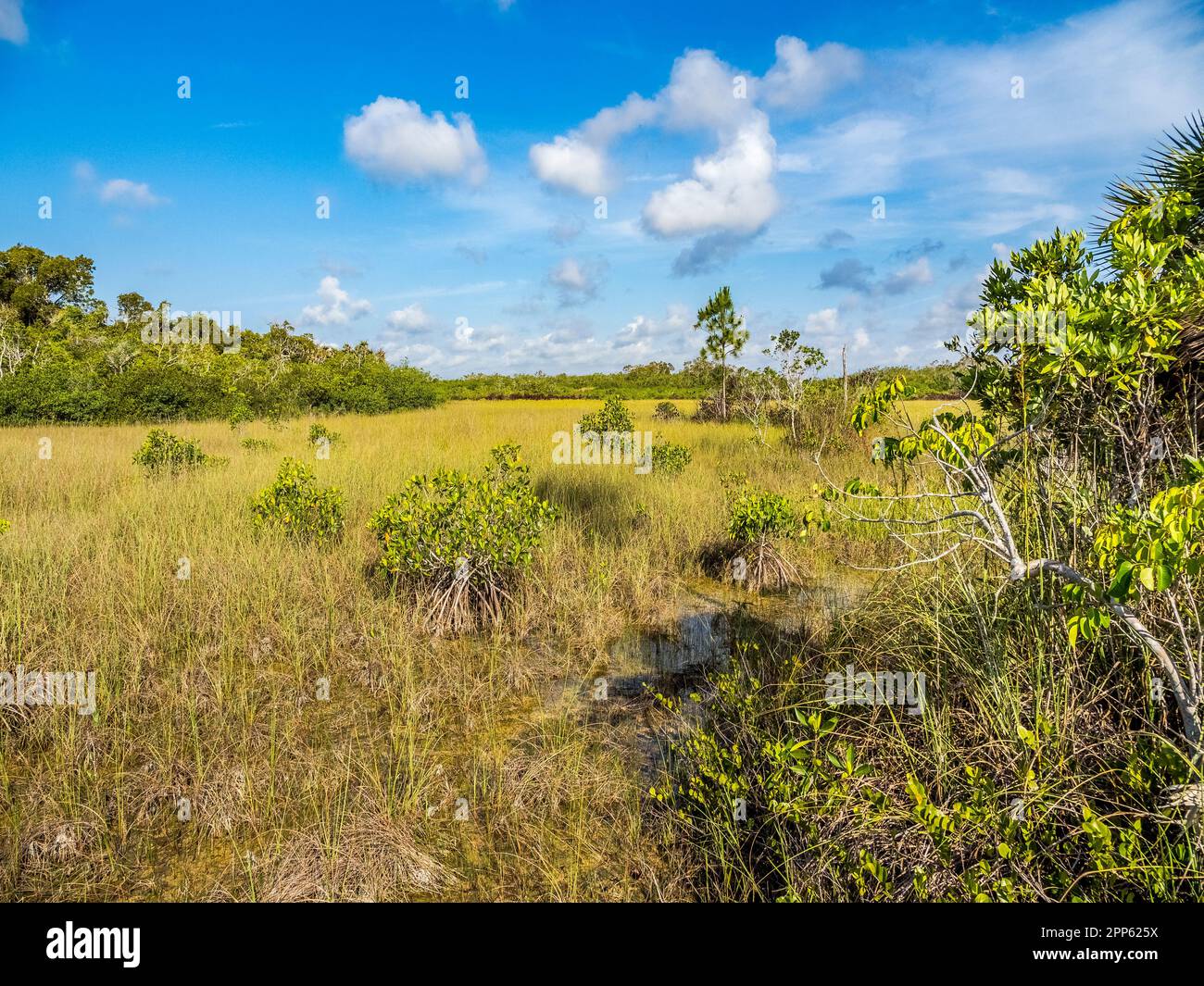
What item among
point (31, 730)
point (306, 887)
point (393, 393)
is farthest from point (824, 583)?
point (393, 393)

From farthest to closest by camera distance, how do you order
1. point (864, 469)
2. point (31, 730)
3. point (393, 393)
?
point (393, 393) → point (864, 469) → point (31, 730)

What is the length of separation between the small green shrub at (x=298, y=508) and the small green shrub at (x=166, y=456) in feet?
12.9

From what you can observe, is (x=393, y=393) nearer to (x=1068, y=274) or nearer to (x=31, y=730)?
(x=31, y=730)

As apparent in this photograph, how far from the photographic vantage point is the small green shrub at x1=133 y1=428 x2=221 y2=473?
9.37 meters

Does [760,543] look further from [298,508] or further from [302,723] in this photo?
[298,508]

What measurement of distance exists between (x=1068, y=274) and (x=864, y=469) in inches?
342

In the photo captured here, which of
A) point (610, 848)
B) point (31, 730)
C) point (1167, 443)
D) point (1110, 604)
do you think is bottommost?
point (610, 848)

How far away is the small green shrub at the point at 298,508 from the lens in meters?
6.30

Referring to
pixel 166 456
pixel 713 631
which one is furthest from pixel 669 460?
pixel 166 456

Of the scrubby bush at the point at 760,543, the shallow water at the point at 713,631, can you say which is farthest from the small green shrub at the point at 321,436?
the shallow water at the point at 713,631

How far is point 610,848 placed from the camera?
2.60 meters

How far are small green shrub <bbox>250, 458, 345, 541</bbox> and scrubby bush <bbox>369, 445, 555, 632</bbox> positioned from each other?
1290mm

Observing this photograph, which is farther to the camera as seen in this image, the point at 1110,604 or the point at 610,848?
the point at 610,848

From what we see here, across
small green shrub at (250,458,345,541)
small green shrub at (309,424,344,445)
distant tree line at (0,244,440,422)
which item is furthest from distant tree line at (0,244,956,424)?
small green shrub at (250,458,345,541)
